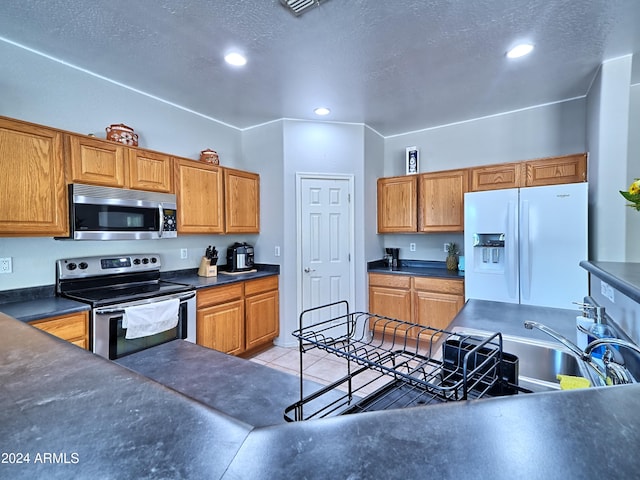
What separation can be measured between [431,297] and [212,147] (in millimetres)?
3033

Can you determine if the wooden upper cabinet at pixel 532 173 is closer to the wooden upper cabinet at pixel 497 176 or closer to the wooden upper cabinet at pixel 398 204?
the wooden upper cabinet at pixel 497 176

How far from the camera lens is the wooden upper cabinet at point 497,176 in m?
3.13

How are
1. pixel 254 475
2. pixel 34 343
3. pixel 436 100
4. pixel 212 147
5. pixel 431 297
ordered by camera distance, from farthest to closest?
pixel 212 147 → pixel 431 297 → pixel 436 100 → pixel 34 343 → pixel 254 475

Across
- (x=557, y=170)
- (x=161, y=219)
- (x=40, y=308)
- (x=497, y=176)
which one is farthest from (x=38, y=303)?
(x=557, y=170)

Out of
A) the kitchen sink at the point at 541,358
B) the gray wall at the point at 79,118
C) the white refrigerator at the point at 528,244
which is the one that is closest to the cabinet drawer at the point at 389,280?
the white refrigerator at the point at 528,244

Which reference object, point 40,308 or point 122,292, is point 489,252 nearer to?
point 122,292

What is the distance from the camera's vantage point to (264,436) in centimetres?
41

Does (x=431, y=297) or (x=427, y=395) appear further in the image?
(x=431, y=297)

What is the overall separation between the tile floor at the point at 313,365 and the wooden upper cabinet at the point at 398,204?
5.70 ft

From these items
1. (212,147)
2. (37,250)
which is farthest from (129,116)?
(37,250)

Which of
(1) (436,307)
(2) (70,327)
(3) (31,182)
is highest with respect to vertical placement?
(3) (31,182)

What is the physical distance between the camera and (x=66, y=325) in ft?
6.27

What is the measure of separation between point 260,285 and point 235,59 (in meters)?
2.15

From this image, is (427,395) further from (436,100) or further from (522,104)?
(522,104)
